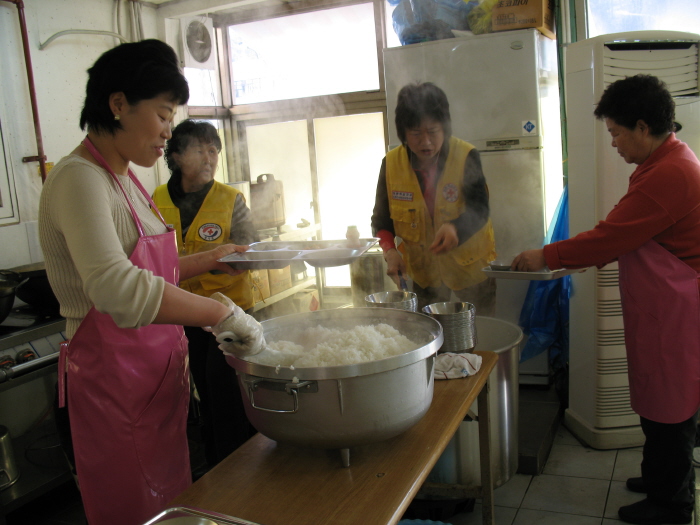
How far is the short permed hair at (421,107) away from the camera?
8.42 ft

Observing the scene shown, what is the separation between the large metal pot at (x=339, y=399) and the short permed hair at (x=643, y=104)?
4.74 feet

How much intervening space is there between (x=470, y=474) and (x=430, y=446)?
1.09m

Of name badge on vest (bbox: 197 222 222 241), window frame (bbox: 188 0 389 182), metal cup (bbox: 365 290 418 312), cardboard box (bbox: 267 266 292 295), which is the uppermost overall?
window frame (bbox: 188 0 389 182)

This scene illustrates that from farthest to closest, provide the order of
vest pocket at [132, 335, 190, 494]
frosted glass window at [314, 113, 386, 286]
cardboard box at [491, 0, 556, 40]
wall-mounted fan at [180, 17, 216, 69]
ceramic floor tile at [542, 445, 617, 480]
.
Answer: frosted glass window at [314, 113, 386, 286] → wall-mounted fan at [180, 17, 216, 69] → cardboard box at [491, 0, 556, 40] → ceramic floor tile at [542, 445, 617, 480] → vest pocket at [132, 335, 190, 494]

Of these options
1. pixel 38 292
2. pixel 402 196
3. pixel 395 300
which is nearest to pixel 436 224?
pixel 402 196

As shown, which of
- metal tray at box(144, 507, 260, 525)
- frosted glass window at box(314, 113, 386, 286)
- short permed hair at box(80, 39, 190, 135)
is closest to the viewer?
metal tray at box(144, 507, 260, 525)

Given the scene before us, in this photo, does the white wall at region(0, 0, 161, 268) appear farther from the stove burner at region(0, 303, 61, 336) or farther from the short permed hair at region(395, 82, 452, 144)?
the short permed hair at region(395, 82, 452, 144)

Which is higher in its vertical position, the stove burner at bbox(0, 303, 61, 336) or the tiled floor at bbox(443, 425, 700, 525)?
the stove burner at bbox(0, 303, 61, 336)

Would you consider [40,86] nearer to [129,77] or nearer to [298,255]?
[298,255]

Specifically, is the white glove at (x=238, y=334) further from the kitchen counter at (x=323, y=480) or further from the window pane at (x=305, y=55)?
the window pane at (x=305, y=55)

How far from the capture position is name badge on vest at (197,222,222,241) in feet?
8.36

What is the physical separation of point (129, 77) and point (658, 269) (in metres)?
1.97

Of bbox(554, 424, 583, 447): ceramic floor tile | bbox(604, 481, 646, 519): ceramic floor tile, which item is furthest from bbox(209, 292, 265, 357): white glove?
bbox(554, 424, 583, 447): ceramic floor tile

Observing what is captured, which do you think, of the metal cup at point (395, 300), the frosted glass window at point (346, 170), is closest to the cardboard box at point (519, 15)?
the frosted glass window at point (346, 170)
